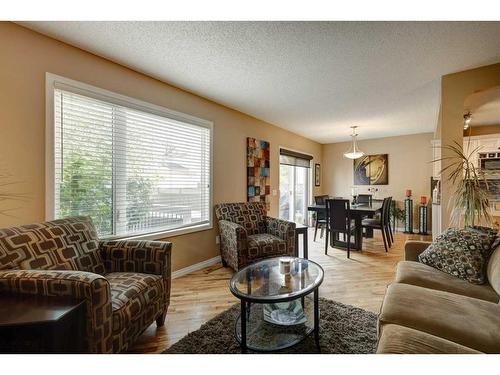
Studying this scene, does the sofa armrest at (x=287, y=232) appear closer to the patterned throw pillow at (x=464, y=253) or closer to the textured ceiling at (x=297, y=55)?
the patterned throw pillow at (x=464, y=253)

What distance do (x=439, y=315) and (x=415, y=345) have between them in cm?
39

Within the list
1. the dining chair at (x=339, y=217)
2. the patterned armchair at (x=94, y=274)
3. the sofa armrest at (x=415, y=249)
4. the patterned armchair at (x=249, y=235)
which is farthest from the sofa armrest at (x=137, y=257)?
the dining chair at (x=339, y=217)

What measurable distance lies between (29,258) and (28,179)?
71 centimetres

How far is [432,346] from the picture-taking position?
0.99 meters

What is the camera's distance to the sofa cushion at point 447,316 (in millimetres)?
1110

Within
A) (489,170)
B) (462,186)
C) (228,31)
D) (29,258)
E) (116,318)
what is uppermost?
(228,31)

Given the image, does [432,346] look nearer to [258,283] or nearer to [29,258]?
[258,283]

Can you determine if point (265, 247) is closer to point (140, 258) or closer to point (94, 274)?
point (140, 258)

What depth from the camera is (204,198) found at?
11.0ft

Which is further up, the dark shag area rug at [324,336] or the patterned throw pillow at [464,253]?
the patterned throw pillow at [464,253]

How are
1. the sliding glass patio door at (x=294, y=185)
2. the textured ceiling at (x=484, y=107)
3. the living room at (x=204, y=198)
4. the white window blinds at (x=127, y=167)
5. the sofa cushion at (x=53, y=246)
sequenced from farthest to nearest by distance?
the sliding glass patio door at (x=294, y=185) < the textured ceiling at (x=484, y=107) < the white window blinds at (x=127, y=167) < the sofa cushion at (x=53, y=246) < the living room at (x=204, y=198)

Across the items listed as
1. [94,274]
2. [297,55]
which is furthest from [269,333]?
[297,55]

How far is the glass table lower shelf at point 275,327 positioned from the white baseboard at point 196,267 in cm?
120
